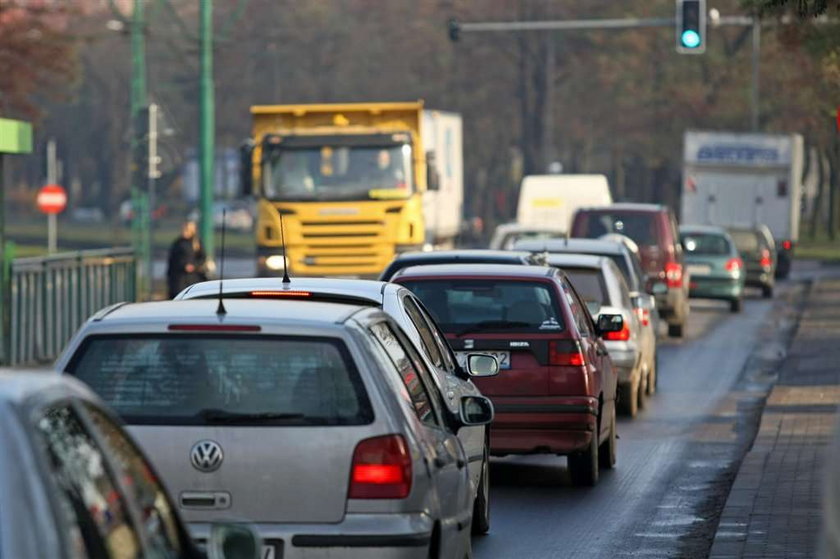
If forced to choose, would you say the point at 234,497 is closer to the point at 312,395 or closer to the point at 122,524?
the point at 312,395

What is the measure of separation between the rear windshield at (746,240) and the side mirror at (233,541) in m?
36.7

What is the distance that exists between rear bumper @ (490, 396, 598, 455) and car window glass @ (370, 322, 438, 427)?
482 centimetres

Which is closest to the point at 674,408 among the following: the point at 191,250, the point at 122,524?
the point at 191,250

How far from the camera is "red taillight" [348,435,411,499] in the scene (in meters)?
6.93

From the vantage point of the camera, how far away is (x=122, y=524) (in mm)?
4152

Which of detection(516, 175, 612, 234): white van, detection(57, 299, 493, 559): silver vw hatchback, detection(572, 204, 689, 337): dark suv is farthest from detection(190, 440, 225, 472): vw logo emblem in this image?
detection(516, 175, 612, 234): white van

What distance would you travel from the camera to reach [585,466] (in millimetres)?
13164

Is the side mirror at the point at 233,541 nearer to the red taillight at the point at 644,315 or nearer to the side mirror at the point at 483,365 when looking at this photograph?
the side mirror at the point at 483,365

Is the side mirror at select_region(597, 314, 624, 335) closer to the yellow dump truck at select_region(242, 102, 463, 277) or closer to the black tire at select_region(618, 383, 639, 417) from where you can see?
the black tire at select_region(618, 383, 639, 417)

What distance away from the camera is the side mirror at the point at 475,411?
833 cm

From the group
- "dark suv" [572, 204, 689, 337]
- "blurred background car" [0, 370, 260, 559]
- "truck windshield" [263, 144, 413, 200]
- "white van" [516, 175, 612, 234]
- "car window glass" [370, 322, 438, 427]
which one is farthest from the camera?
"white van" [516, 175, 612, 234]

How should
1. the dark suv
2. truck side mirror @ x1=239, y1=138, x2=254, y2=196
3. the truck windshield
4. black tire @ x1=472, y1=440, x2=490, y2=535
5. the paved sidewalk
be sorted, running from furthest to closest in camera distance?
the truck windshield < truck side mirror @ x1=239, y1=138, x2=254, y2=196 < the dark suv < black tire @ x1=472, y1=440, x2=490, y2=535 < the paved sidewalk

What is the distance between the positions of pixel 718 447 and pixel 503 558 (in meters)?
5.77

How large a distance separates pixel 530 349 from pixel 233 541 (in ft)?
26.9
